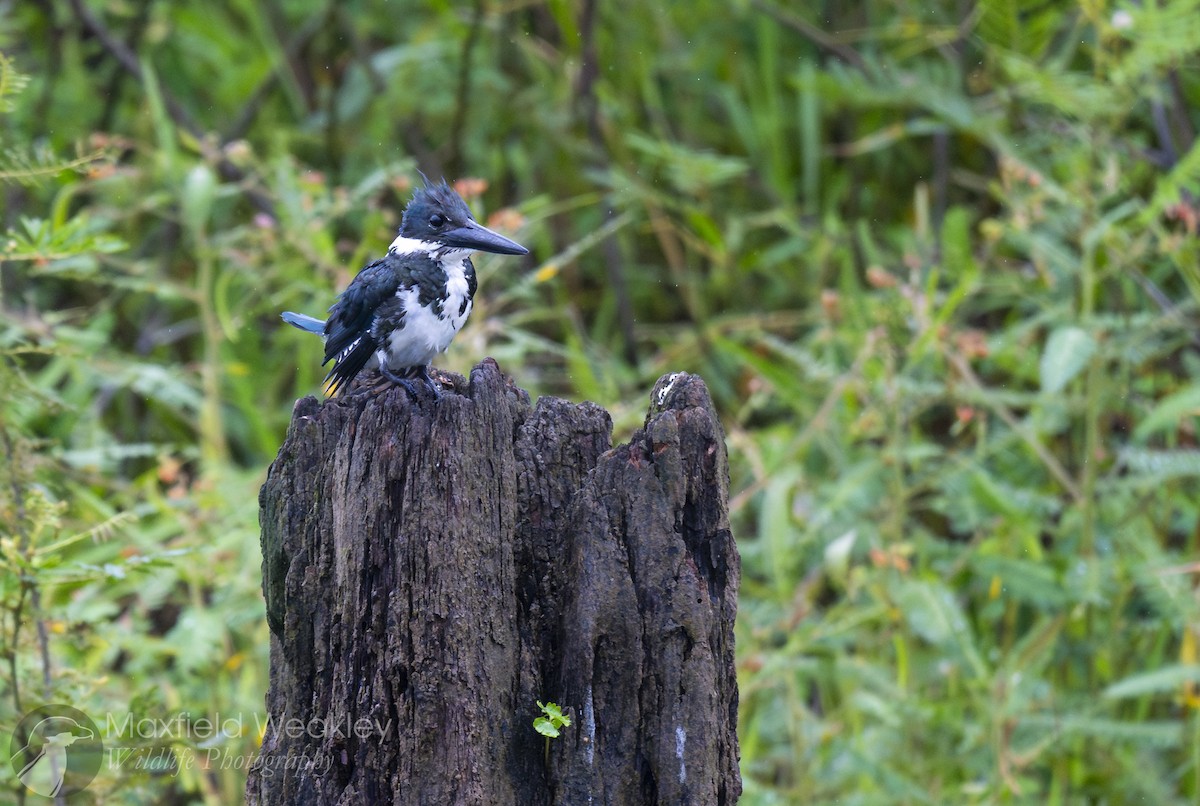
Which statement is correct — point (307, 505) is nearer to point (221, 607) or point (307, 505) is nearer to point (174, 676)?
point (221, 607)

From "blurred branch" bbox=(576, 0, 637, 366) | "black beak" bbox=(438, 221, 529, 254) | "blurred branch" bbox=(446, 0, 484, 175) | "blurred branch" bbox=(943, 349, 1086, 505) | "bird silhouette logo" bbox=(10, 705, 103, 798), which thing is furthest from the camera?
"blurred branch" bbox=(446, 0, 484, 175)

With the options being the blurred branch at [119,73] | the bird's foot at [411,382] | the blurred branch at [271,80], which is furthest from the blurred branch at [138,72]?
the bird's foot at [411,382]

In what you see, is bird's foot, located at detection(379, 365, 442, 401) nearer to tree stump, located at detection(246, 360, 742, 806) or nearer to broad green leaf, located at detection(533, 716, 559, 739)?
tree stump, located at detection(246, 360, 742, 806)

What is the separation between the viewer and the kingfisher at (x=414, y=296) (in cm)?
296

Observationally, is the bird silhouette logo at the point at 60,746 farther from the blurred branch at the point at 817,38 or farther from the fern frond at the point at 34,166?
the blurred branch at the point at 817,38

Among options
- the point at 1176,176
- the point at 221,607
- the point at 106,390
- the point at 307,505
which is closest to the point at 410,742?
the point at 307,505

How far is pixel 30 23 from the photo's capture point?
727 cm

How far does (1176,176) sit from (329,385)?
260 centimetres

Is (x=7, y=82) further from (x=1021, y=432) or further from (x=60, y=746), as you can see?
(x=1021, y=432)

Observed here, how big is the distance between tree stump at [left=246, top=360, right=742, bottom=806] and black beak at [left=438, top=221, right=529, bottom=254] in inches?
30.6

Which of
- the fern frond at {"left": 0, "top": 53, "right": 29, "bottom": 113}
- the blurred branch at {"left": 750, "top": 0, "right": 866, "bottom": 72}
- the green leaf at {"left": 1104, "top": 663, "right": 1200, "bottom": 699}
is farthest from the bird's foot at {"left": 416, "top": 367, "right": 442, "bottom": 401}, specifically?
the blurred branch at {"left": 750, "top": 0, "right": 866, "bottom": 72}

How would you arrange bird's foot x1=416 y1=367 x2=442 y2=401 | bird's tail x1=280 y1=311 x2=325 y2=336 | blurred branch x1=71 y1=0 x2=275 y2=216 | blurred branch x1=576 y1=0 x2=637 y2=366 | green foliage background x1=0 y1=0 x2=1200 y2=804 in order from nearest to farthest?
bird's foot x1=416 y1=367 x2=442 y2=401
bird's tail x1=280 y1=311 x2=325 y2=336
green foliage background x1=0 y1=0 x2=1200 y2=804
blurred branch x1=576 y1=0 x2=637 y2=366
blurred branch x1=71 y1=0 x2=275 y2=216

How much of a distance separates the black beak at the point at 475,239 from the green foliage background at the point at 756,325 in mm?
767

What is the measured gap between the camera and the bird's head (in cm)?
308
